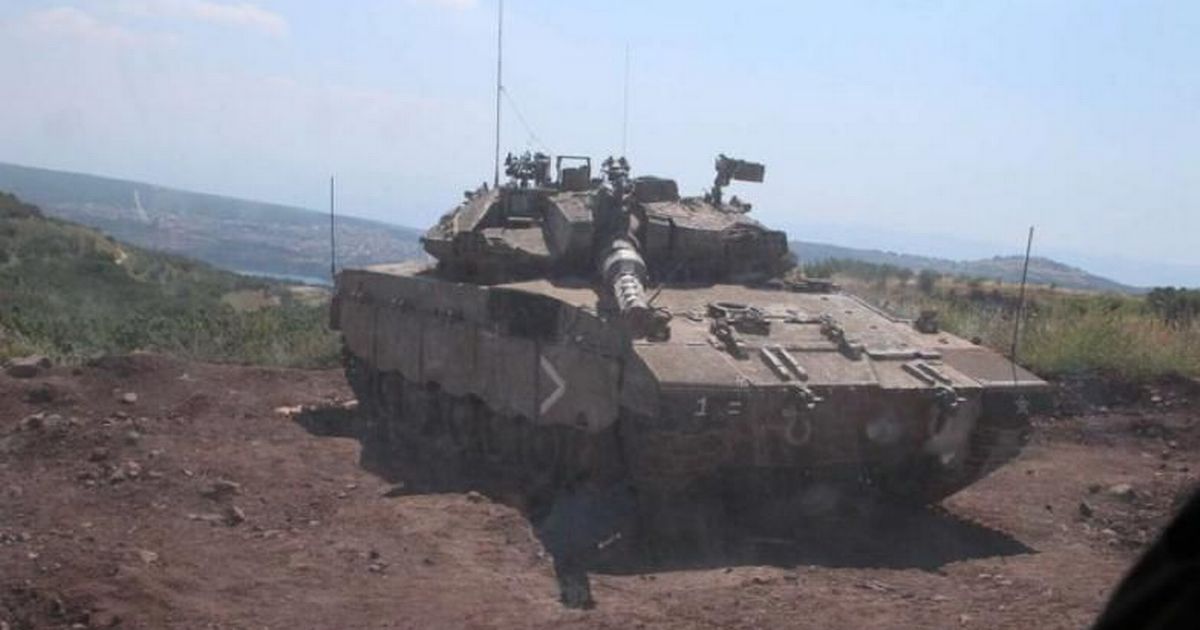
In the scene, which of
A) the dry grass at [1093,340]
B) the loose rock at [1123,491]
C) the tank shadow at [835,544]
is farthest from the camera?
the dry grass at [1093,340]

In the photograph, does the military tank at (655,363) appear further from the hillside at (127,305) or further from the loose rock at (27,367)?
the hillside at (127,305)

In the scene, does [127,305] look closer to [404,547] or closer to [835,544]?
[404,547]

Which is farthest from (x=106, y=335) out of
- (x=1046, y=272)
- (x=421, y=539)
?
(x=1046, y=272)

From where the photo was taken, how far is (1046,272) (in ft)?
190

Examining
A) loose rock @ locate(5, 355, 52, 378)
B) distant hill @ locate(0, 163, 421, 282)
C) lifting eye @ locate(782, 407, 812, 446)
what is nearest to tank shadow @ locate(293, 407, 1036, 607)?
lifting eye @ locate(782, 407, 812, 446)

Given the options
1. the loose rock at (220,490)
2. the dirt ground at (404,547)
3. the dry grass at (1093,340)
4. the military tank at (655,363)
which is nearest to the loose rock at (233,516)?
the dirt ground at (404,547)

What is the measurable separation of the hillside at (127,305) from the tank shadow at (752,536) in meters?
10.1

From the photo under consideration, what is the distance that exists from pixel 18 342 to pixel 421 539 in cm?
1167

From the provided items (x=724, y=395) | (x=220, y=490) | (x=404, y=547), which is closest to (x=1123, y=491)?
(x=724, y=395)

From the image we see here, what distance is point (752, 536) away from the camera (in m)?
9.47

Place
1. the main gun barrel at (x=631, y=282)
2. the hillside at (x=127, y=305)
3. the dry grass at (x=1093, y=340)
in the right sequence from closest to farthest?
the main gun barrel at (x=631, y=282) < the dry grass at (x=1093, y=340) < the hillside at (x=127, y=305)

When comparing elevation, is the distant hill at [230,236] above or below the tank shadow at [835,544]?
below

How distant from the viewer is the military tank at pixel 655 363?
9.12 m

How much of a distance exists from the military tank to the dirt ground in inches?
25.5
